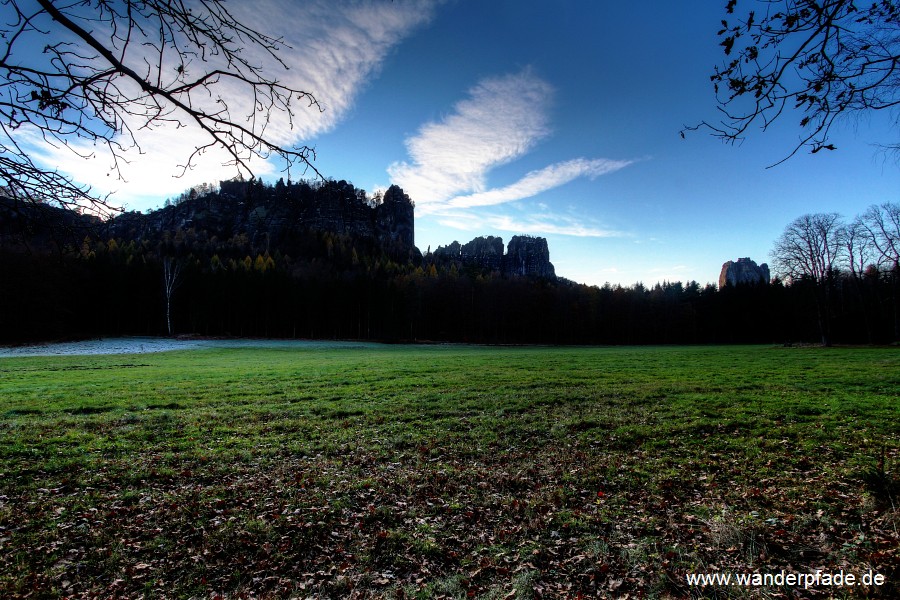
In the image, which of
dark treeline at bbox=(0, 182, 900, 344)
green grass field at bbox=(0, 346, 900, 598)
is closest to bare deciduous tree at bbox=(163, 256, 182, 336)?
dark treeline at bbox=(0, 182, 900, 344)

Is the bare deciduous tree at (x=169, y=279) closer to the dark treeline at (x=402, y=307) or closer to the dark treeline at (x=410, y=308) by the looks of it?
the dark treeline at (x=402, y=307)

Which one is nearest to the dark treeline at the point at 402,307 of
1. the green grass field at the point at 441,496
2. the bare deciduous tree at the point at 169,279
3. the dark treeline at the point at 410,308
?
the dark treeline at the point at 410,308

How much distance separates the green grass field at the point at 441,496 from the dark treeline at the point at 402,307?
4700cm

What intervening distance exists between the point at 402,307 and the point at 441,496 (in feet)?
211

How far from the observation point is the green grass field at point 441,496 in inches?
179

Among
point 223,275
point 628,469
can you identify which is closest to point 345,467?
point 628,469

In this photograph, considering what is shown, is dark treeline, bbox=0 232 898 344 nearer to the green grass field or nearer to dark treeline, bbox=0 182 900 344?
dark treeline, bbox=0 182 900 344

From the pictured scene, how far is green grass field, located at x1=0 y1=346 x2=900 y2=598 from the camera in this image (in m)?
4.55

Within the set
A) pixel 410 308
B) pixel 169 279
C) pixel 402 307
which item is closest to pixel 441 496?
pixel 410 308

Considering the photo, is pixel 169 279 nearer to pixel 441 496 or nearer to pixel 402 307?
pixel 402 307

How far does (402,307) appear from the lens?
70375mm

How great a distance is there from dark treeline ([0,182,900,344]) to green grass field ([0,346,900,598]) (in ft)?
154

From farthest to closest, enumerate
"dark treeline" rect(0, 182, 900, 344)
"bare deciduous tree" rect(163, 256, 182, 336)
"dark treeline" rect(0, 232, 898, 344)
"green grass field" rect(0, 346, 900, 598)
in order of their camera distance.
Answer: "dark treeline" rect(0, 232, 898, 344)
"bare deciduous tree" rect(163, 256, 182, 336)
"dark treeline" rect(0, 182, 900, 344)
"green grass field" rect(0, 346, 900, 598)

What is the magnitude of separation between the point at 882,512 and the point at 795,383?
13540mm
